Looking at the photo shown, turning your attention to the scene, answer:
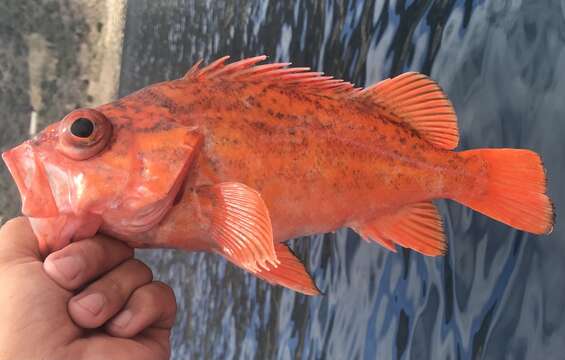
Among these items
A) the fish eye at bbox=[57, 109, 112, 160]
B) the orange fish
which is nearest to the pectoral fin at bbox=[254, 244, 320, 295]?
the orange fish

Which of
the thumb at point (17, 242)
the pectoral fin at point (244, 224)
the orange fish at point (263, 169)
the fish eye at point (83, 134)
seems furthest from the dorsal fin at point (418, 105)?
the thumb at point (17, 242)

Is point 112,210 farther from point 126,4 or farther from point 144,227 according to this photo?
point 126,4

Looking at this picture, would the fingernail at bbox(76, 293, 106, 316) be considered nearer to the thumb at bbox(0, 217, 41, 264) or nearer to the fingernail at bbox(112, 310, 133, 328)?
the fingernail at bbox(112, 310, 133, 328)

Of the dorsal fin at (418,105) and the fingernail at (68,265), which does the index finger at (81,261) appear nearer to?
the fingernail at (68,265)

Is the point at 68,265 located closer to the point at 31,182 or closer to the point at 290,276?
the point at 31,182

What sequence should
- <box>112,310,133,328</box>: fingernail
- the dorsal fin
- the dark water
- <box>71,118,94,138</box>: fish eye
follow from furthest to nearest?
the dark water, the dorsal fin, <box>112,310,133,328</box>: fingernail, <box>71,118,94,138</box>: fish eye

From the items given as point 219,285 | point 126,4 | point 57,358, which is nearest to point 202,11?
point 126,4
